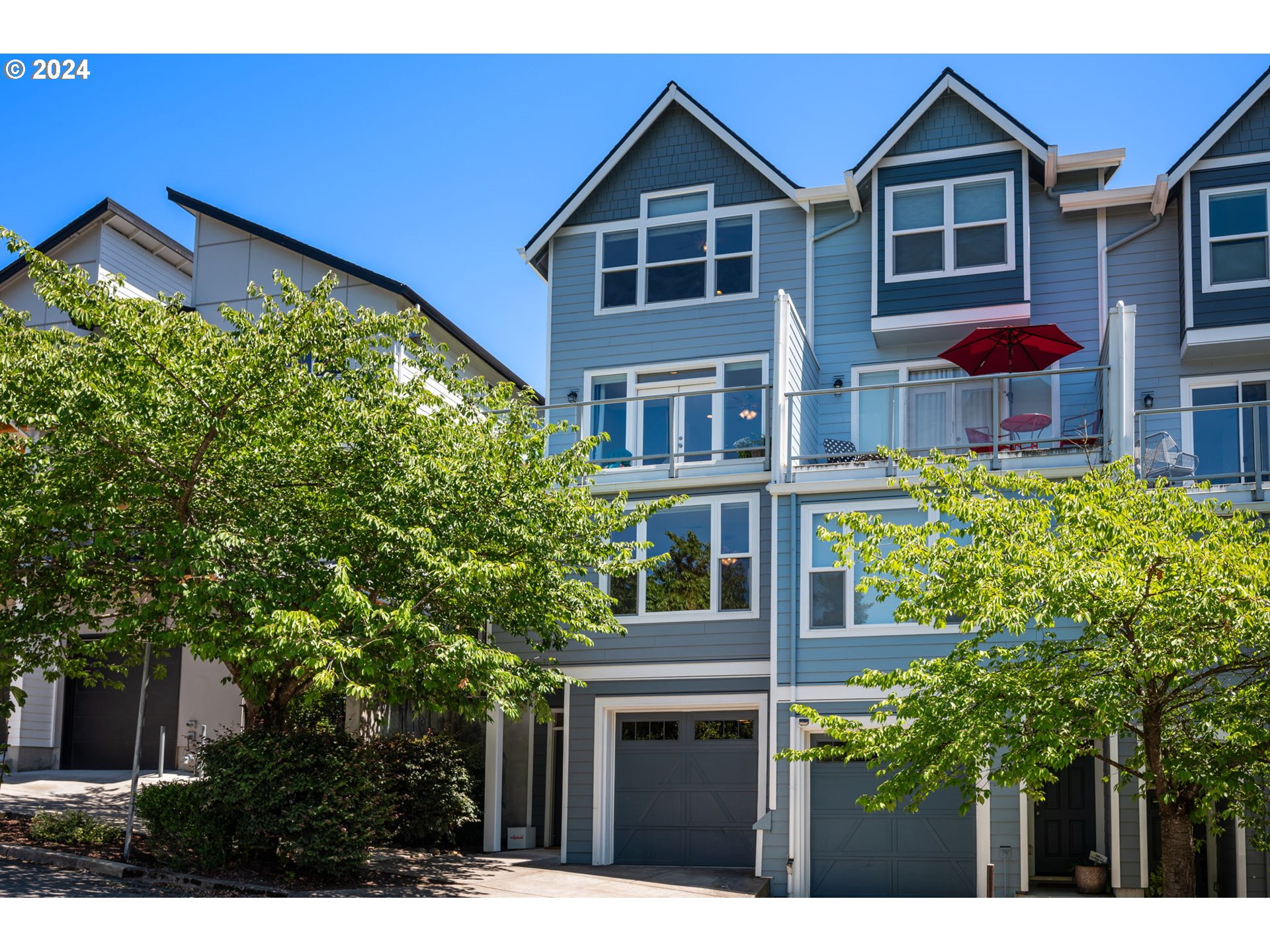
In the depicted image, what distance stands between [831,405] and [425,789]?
8.53m

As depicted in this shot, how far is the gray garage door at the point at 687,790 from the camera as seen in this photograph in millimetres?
18297

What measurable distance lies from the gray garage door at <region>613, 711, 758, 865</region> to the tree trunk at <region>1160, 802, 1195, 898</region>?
677cm

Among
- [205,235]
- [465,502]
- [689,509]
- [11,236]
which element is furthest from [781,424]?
[205,235]

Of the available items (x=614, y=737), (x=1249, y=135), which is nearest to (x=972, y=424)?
(x=1249, y=135)

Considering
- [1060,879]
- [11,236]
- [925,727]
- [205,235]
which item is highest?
[205,235]

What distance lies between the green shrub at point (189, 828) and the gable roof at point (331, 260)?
989 cm

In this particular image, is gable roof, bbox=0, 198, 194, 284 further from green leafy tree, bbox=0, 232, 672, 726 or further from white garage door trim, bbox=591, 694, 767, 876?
white garage door trim, bbox=591, 694, 767, 876

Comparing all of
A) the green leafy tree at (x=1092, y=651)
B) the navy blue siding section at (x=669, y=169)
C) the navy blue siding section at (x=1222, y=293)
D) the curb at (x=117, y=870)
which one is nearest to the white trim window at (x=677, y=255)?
the navy blue siding section at (x=669, y=169)

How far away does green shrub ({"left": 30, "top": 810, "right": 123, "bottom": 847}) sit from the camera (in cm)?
1634

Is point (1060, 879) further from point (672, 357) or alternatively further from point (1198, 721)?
point (672, 357)

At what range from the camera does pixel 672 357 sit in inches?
832

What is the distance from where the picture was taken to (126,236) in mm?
27188

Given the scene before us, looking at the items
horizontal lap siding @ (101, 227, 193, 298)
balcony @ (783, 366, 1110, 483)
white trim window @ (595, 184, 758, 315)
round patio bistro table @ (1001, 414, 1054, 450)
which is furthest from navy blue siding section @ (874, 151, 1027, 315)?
horizontal lap siding @ (101, 227, 193, 298)

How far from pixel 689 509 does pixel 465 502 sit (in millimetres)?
4848
